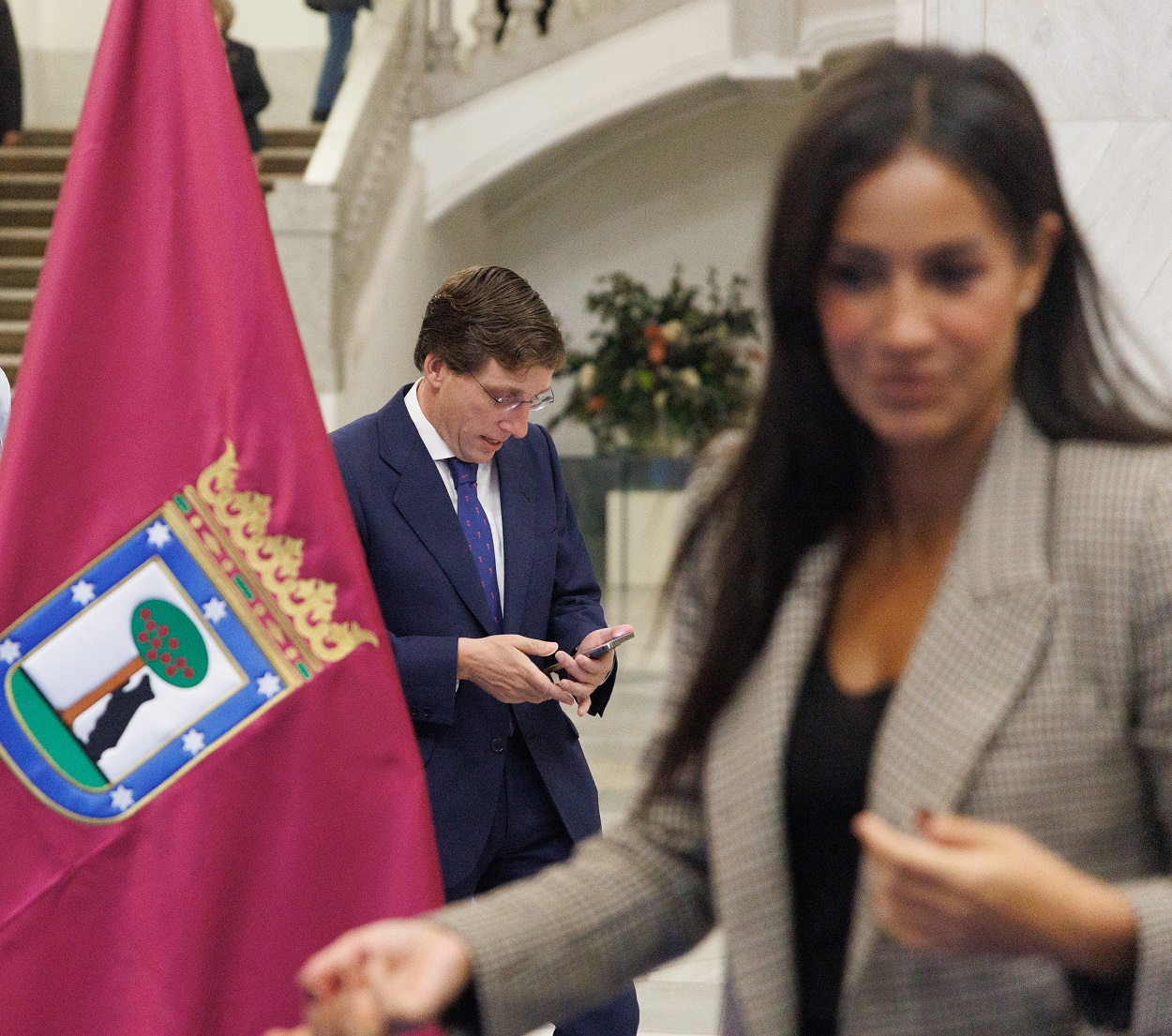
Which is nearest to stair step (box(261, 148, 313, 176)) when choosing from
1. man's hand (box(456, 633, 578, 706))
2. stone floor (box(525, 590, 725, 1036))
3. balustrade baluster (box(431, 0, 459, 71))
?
balustrade baluster (box(431, 0, 459, 71))

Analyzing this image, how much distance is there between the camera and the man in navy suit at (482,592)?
3.00 metres

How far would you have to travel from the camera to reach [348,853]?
2611 millimetres

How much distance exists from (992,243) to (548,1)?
11873mm

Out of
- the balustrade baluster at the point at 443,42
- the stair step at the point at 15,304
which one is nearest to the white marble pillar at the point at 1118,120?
the stair step at the point at 15,304

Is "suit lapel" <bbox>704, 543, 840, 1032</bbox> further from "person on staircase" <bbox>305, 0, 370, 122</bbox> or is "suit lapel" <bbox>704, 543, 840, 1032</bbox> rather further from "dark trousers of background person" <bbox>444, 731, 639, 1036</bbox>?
"person on staircase" <bbox>305, 0, 370, 122</bbox>

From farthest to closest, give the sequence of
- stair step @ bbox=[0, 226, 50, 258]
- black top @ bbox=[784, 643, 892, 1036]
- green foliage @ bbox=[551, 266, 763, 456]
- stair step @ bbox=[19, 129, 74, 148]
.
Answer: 1. stair step @ bbox=[19, 129, 74, 148]
2. green foliage @ bbox=[551, 266, 763, 456]
3. stair step @ bbox=[0, 226, 50, 258]
4. black top @ bbox=[784, 643, 892, 1036]

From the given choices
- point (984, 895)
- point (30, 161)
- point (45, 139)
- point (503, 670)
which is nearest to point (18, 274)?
point (30, 161)

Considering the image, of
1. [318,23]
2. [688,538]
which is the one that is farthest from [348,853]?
[318,23]

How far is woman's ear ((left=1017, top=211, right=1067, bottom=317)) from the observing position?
118cm

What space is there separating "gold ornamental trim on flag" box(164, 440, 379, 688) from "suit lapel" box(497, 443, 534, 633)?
0.56m

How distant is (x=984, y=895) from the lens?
987 millimetres

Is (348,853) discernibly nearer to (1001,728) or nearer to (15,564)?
(15,564)

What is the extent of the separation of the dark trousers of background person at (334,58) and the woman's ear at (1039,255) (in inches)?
418

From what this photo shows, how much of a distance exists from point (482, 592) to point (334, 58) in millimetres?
9109
